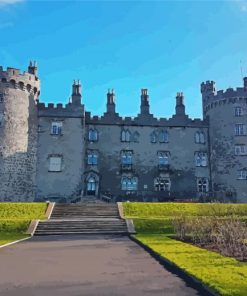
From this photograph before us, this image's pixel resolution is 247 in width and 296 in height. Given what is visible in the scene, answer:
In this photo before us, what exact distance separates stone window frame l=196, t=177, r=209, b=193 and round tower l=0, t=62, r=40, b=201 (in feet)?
66.3

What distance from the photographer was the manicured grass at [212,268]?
8.22 meters

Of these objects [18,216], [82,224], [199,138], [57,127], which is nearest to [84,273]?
[82,224]

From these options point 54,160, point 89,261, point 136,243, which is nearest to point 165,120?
point 54,160

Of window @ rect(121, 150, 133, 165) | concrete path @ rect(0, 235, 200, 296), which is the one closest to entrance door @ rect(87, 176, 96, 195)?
window @ rect(121, 150, 133, 165)

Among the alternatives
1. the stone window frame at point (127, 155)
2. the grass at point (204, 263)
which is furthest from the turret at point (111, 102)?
the grass at point (204, 263)

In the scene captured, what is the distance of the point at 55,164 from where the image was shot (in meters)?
43.5

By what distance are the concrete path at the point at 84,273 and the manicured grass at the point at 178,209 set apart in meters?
15.1

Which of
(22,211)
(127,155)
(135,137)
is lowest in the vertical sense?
(22,211)

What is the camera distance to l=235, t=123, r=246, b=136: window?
45719 mm

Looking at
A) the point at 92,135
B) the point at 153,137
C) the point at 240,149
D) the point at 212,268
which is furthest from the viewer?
the point at 153,137

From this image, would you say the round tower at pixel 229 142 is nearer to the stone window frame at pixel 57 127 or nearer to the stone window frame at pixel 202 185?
the stone window frame at pixel 202 185

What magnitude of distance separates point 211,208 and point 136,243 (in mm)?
15392

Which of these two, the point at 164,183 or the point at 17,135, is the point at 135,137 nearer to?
A: the point at 164,183

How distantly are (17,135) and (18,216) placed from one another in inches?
531
